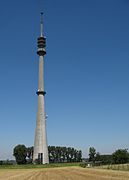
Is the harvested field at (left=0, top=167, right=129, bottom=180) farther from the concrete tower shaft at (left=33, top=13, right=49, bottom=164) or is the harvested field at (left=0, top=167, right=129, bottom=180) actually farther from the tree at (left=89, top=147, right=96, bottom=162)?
the tree at (left=89, top=147, right=96, bottom=162)

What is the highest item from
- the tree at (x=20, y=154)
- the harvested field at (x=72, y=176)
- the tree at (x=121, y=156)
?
the tree at (x=20, y=154)

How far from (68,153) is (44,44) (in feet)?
238

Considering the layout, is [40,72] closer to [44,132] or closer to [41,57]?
[41,57]

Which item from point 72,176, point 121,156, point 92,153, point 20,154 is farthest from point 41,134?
point 72,176

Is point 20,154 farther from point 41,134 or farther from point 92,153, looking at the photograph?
point 92,153

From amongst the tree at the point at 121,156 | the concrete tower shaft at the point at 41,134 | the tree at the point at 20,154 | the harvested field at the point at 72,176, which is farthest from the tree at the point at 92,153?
the harvested field at the point at 72,176

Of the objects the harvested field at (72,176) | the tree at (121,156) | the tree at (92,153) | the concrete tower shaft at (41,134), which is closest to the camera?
the harvested field at (72,176)

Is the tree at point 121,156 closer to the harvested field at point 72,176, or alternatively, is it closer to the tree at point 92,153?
the tree at point 92,153

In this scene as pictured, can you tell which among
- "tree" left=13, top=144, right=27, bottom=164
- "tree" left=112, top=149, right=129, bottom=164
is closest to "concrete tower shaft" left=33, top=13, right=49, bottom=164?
"tree" left=112, top=149, right=129, bottom=164

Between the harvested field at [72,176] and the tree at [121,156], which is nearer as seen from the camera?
the harvested field at [72,176]

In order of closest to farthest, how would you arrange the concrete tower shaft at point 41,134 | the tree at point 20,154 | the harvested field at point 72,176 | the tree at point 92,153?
the harvested field at point 72,176, the concrete tower shaft at point 41,134, the tree at point 20,154, the tree at point 92,153

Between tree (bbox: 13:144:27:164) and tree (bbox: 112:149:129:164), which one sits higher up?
tree (bbox: 13:144:27:164)

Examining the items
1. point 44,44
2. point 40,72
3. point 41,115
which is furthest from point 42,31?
point 41,115

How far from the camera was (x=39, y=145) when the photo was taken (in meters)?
119
